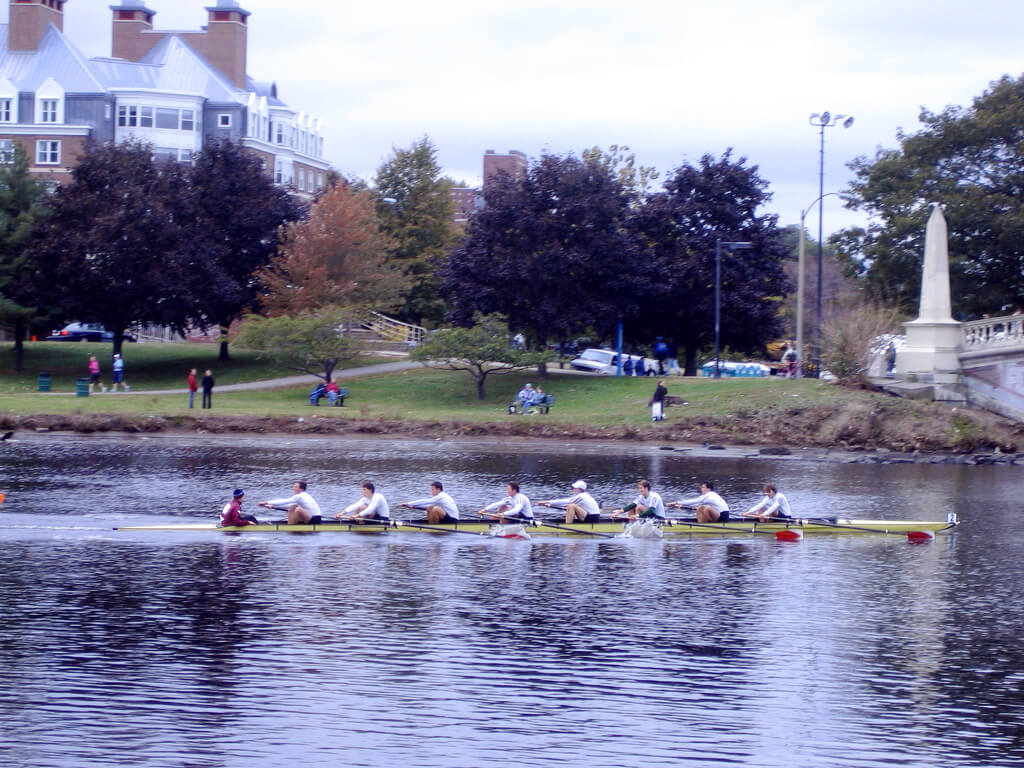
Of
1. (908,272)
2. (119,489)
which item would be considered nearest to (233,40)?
(908,272)

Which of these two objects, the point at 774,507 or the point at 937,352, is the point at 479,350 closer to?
the point at 937,352

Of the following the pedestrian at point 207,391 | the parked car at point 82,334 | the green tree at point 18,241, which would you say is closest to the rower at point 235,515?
the pedestrian at point 207,391

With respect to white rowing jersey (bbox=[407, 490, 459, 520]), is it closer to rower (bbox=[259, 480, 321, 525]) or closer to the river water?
the river water

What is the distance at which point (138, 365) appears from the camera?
66.8 metres

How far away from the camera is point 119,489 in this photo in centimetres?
3384

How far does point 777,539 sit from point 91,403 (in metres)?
32.1

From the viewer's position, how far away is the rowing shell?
26.8 metres

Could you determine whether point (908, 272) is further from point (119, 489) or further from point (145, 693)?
point (145, 693)

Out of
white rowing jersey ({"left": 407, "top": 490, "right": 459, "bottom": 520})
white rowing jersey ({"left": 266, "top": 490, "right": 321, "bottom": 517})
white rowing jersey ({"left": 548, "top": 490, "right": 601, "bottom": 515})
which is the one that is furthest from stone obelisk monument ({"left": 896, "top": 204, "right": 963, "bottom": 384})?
white rowing jersey ({"left": 266, "top": 490, "right": 321, "bottom": 517})

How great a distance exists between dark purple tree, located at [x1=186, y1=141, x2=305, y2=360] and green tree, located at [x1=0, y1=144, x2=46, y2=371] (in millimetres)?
8612

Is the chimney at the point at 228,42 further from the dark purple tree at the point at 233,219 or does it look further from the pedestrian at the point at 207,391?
the pedestrian at the point at 207,391

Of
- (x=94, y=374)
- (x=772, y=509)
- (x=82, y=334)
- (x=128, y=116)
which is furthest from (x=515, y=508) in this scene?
(x=128, y=116)

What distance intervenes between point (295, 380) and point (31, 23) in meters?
56.8

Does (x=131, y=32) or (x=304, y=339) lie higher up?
(x=131, y=32)
